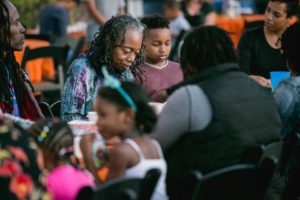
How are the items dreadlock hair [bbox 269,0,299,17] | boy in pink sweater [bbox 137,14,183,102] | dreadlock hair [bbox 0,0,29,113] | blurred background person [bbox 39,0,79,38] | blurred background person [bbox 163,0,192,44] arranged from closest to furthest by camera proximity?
dreadlock hair [bbox 0,0,29,113], boy in pink sweater [bbox 137,14,183,102], dreadlock hair [bbox 269,0,299,17], blurred background person [bbox 39,0,79,38], blurred background person [bbox 163,0,192,44]

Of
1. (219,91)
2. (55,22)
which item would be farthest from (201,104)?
(55,22)

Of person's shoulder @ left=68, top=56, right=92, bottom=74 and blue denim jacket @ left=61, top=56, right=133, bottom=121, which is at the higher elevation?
person's shoulder @ left=68, top=56, right=92, bottom=74

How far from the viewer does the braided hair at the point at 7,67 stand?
14.7ft

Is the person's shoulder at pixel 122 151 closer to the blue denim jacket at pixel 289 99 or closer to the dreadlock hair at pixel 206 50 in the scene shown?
the dreadlock hair at pixel 206 50

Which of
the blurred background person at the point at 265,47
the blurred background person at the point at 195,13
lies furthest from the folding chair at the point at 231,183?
the blurred background person at the point at 195,13

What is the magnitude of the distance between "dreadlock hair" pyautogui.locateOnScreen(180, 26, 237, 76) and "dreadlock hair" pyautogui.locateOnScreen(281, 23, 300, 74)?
0.61m

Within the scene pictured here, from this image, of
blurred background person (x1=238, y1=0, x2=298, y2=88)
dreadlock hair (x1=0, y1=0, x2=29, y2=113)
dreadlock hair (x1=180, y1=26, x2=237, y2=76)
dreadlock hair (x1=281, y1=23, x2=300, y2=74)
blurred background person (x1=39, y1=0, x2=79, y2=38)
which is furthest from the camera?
blurred background person (x1=39, y1=0, x2=79, y2=38)

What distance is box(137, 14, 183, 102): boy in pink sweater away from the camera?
18.2 feet

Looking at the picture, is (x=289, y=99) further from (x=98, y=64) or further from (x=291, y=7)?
(x=291, y=7)

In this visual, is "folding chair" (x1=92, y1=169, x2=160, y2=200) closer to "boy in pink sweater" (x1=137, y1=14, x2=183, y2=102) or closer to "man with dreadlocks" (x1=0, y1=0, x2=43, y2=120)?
"man with dreadlocks" (x1=0, y1=0, x2=43, y2=120)

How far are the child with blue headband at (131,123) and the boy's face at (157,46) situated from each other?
6.02ft

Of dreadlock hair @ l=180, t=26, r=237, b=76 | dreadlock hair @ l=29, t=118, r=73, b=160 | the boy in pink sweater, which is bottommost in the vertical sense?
the boy in pink sweater

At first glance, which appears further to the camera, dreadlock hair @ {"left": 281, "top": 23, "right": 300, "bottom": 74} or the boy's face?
the boy's face

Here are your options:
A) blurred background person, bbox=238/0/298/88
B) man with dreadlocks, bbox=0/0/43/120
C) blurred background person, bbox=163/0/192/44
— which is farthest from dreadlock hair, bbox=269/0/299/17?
blurred background person, bbox=163/0/192/44
